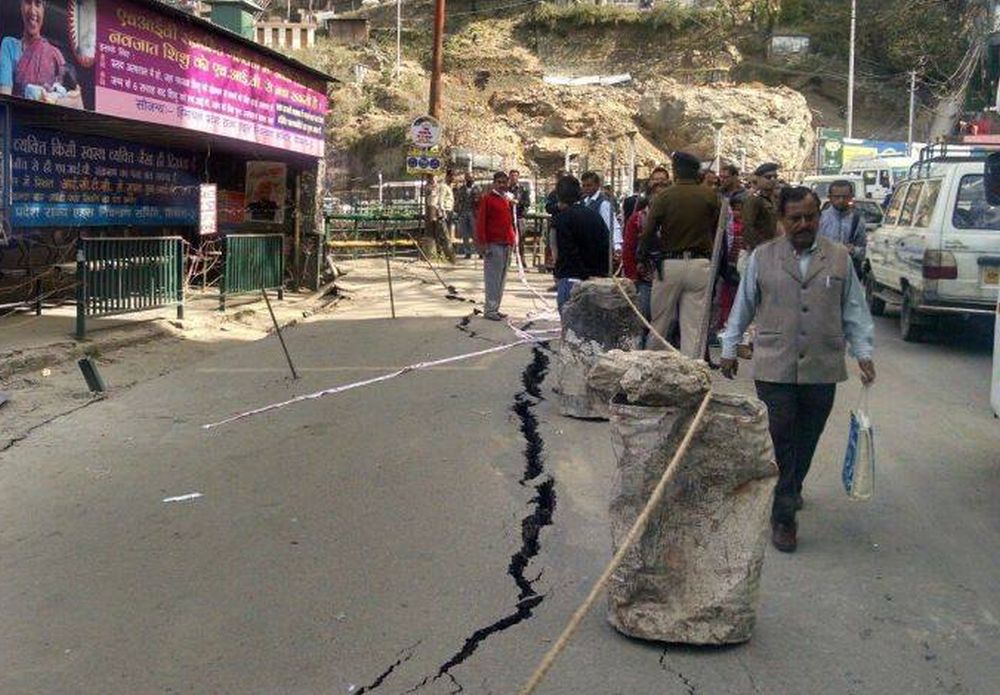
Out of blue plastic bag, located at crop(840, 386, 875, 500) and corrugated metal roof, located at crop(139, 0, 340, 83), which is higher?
corrugated metal roof, located at crop(139, 0, 340, 83)

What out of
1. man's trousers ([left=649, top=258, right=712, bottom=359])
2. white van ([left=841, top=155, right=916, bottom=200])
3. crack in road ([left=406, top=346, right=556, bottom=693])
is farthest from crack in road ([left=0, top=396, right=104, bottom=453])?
white van ([left=841, top=155, right=916, bottom=200])

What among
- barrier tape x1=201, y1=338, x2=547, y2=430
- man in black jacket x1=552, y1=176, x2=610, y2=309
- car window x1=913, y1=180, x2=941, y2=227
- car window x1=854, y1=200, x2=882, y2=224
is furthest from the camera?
car window x1=854, y1=200, x2=882, y2=224

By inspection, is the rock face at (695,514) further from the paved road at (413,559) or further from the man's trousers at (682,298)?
the man's trousers at (682,298)

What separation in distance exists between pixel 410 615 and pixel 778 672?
1450mm

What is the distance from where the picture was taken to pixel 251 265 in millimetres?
15430

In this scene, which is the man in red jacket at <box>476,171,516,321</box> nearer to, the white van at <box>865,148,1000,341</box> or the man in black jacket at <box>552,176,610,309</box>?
the man in black jacket at <box>552,176,610,309</box>

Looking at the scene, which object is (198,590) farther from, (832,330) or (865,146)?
(865,146)

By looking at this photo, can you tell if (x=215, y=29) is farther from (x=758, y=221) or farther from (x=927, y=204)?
(x=927, y=204)

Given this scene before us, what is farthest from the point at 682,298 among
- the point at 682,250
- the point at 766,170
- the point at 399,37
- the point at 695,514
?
the point at 399,37

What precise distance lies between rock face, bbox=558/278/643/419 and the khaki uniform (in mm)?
354

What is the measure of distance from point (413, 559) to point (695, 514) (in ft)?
5.09

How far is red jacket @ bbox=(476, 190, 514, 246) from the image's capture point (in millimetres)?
14242

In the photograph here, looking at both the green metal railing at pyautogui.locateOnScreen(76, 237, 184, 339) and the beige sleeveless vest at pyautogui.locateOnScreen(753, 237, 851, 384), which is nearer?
the beige sleeveless vest at pyautogui.locateOnScreen(753, 237, 851, 384)

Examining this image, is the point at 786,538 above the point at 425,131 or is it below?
below
